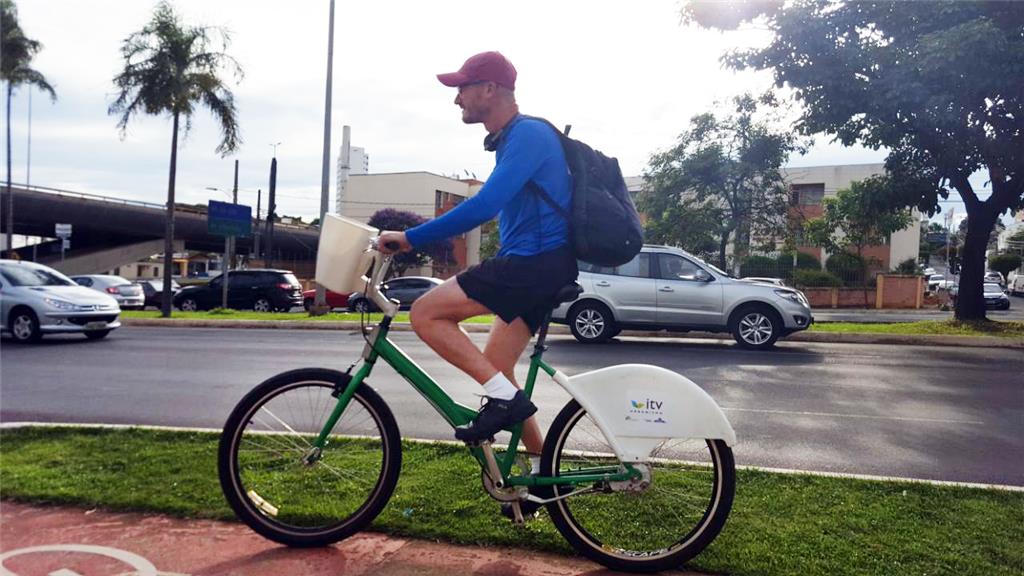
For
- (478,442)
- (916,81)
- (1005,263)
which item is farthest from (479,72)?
(1005,263)

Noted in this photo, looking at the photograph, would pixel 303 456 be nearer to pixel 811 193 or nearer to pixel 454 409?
pixel 454 409

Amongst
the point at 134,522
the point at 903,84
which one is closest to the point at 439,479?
the point at 134,522

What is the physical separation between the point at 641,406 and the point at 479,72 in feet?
4.77

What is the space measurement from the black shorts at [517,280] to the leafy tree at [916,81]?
444 inches

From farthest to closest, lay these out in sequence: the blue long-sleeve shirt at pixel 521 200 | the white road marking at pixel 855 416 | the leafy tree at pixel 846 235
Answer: the leafy tree at pixel 846 235, the white road marking at pixel 855 416, the blue long-sleeve shirt at pixel 521 200

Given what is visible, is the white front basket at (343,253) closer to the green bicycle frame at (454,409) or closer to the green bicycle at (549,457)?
the green bicycle at (549,457)

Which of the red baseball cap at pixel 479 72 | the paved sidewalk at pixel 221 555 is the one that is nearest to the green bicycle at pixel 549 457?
the paved sidewalk at pixel 221 555

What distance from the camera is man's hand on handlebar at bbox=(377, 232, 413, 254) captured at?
Result: 9.68ft

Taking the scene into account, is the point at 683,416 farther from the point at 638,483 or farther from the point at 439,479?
the point at 439,479

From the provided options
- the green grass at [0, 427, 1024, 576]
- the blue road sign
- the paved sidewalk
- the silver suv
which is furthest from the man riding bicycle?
the blue road sign

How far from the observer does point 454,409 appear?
3074mm

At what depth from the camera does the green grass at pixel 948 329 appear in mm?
13984

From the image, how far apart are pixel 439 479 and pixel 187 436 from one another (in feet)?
6.55

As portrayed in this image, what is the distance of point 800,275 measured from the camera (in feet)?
112
